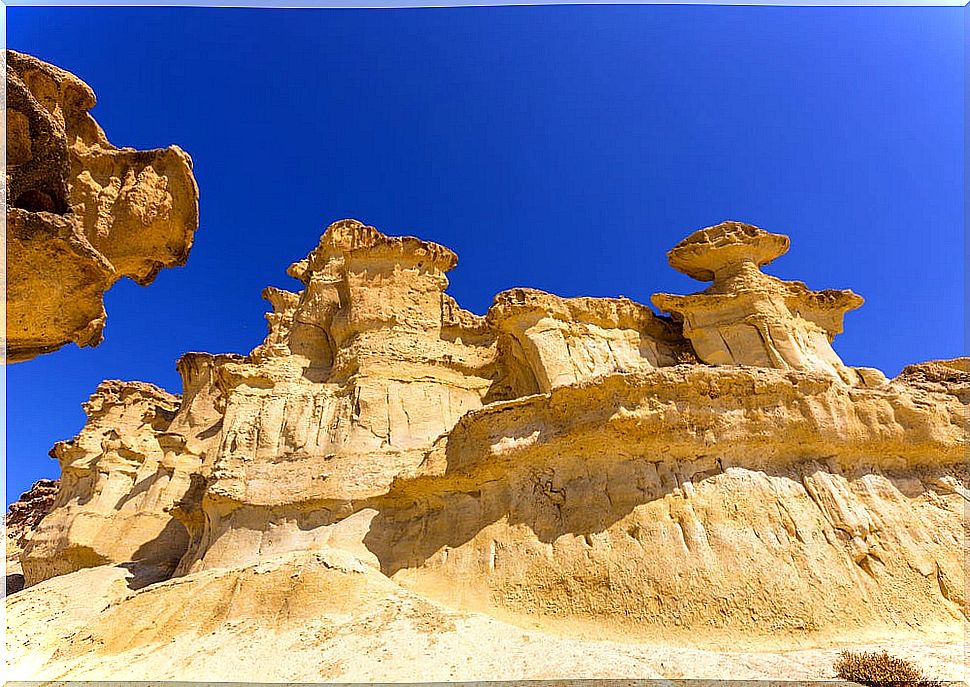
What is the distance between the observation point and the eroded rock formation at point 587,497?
25.7 ft

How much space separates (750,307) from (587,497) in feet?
42.3

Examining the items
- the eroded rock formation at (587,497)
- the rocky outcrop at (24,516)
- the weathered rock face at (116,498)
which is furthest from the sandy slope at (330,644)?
the rocky outcrop at (24,516)

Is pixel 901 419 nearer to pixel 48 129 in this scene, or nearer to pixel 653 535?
pixel 653 535

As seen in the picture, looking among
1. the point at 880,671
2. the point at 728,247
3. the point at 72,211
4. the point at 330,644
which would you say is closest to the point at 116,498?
the point at 330,644

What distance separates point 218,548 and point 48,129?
13418mm

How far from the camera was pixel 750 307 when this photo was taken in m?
19.1

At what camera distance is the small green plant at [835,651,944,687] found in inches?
213

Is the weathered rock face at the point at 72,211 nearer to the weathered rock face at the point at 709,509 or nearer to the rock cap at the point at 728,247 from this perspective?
the weathered rock face at the point at 709,509

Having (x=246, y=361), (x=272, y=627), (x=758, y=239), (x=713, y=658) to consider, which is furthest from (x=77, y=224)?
(x=758, y=239)

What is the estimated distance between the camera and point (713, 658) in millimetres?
6312

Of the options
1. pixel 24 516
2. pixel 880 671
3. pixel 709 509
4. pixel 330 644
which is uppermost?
pixel 24 516

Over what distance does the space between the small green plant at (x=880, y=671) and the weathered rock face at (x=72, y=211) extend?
7.90m

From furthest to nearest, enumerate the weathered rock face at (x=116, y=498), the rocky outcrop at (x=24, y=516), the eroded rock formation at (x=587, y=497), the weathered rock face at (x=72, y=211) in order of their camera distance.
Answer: the rocky outcrop at (x=24, y=516)
the weathered rock face at (x=116, y=498)
the eroded rock formation at (x=587, y=497)
the weathered rock face at (x=72, y=211)

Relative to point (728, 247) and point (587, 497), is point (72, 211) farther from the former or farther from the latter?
point (728, 247)
